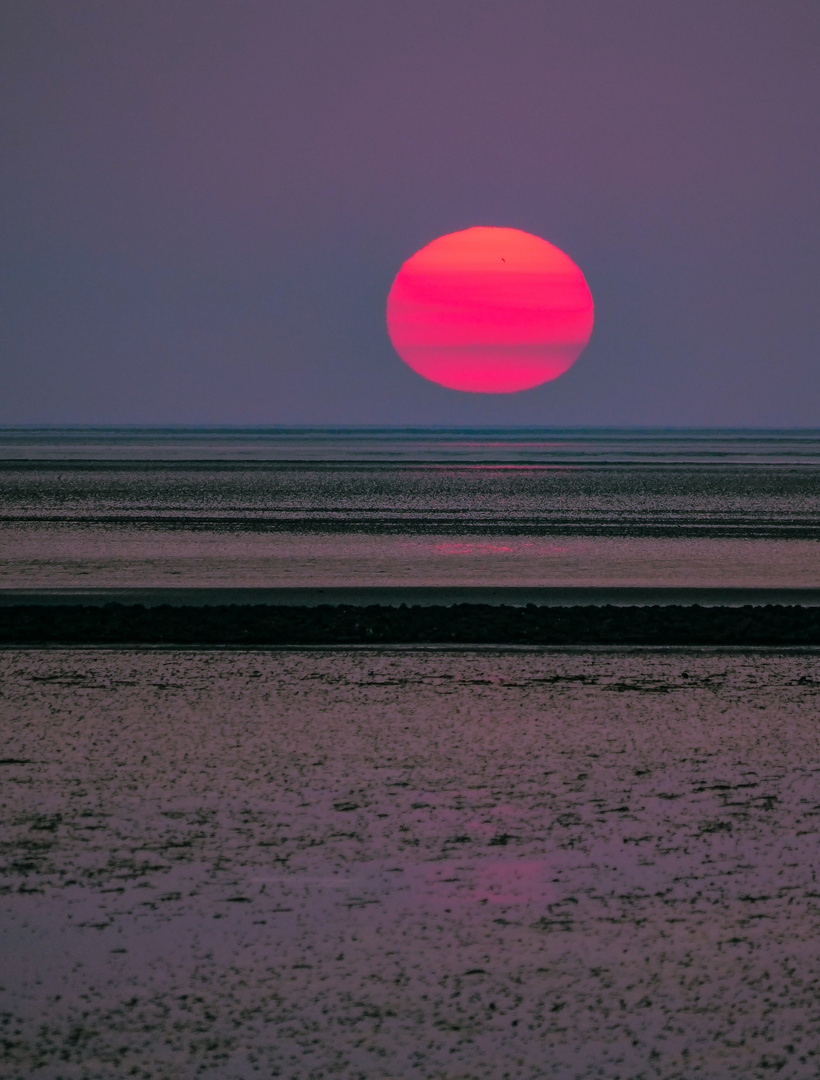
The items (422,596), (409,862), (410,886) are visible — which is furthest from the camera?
(422,596)

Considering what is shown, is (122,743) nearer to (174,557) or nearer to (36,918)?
(36,918)

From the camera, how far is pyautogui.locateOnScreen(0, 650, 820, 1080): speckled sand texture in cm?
501

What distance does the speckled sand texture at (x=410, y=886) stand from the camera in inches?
197

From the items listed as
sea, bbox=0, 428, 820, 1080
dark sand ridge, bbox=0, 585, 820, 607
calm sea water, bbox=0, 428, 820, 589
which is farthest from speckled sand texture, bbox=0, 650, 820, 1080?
calm sea water, bbox=0, 428, 820, 589

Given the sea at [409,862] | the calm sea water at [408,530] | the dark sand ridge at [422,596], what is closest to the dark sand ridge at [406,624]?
the dark sand ridge at [422,596]

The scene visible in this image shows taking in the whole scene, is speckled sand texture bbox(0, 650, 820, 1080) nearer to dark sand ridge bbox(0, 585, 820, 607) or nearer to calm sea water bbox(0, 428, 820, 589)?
dark sand ridge bbox(0, 585, 820, 607)

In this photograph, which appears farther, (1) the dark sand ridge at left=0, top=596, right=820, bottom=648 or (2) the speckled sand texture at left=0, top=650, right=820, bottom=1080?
(1) the dark sand ridge at left=0, top=596, right=820, bottom=648

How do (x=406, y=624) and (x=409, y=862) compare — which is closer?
(x=409, y=862)

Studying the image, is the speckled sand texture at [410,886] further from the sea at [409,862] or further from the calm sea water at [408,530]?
the calm sea water at [408,530]

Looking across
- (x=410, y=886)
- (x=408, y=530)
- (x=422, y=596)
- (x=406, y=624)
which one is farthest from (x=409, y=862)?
(x=408, y=530)

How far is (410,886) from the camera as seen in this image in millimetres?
6672

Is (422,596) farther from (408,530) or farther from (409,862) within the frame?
(408,530)

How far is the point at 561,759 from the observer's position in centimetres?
934

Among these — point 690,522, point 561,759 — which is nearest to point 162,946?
point 561,759
